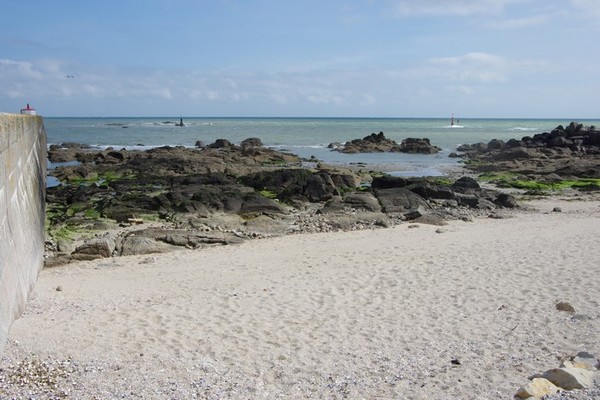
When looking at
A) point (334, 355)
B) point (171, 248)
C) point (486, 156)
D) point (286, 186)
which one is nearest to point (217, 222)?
point (171, 248)

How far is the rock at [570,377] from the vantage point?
5886mm

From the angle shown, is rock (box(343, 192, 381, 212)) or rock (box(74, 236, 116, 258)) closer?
rock (box(74, 236, 116, 258))

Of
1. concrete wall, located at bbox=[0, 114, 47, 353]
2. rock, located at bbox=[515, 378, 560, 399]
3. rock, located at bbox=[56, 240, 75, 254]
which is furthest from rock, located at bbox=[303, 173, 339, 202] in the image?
rock, located at bbox=[515, 378, 560, 399]

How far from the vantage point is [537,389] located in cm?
584

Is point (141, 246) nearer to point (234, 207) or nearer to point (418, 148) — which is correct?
point (234, 207)

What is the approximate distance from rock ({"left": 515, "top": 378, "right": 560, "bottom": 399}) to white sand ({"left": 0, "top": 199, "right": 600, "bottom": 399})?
22 centimetres

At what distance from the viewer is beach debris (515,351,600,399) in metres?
5.83

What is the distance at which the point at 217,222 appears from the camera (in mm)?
17047

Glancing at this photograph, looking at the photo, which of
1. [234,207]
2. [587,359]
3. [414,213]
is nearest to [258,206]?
[234,207]

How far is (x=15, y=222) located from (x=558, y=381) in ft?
22.2

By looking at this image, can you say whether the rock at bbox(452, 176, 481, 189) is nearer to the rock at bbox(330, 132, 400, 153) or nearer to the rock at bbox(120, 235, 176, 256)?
the rock at bbox(120, 235, 176, 256)

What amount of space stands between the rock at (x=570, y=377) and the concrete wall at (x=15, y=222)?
5.70 m

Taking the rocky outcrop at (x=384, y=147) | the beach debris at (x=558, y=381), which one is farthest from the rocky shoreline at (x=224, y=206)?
the rocky outcrop at (x=384, y=147)

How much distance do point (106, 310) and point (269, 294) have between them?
2639mm
